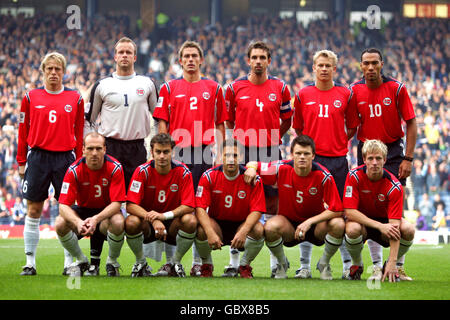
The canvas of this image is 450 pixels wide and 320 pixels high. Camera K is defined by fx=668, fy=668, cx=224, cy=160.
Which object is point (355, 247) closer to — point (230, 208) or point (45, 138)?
point (230, 208)

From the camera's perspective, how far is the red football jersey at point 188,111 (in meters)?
6.71

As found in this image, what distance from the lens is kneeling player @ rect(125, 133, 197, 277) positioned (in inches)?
243

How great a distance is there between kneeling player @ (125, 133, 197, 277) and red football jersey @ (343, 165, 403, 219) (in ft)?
4.94

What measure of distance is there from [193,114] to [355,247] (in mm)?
2058

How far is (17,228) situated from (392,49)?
15028mm

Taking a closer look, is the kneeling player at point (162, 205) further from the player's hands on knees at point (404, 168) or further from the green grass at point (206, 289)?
the player's hands on knees at point (404, 168)

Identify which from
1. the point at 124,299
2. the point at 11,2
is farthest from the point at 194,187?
the point at 11,2

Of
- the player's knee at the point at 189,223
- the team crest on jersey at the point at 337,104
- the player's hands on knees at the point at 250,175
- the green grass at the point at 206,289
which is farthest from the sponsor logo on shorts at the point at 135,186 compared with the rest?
the team crest on jersey at the point at 337,104

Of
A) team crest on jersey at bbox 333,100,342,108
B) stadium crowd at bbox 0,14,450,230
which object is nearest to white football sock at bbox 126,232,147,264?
team crest on jersey at bbox 333,100,342,108

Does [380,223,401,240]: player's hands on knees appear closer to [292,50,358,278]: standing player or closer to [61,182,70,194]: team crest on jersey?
[292,50,358,278]: standing player

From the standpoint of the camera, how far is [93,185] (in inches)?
252

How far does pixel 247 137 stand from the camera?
680 centimetres

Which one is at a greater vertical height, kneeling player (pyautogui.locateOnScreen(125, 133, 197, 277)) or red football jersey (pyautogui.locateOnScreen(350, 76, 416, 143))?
red football jersey (pyautogui.locateOnScreen(350, 76, 416, 143))
